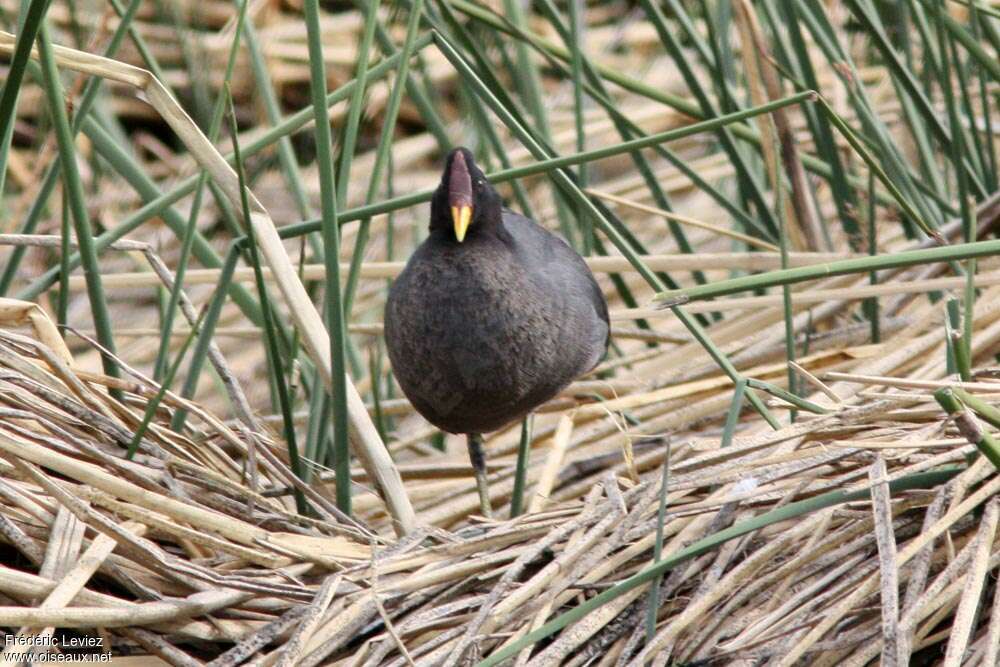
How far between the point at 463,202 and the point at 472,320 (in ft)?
0.67

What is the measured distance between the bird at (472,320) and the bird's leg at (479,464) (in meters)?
0.01

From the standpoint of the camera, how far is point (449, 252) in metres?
2.38

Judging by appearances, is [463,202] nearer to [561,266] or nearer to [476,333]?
[476,333]

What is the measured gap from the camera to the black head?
7.59 ft

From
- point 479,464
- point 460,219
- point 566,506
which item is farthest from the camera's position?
point 479,464

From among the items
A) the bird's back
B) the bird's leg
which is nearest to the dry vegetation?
the bird's leg

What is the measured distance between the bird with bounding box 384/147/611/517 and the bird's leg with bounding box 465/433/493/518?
10 mm

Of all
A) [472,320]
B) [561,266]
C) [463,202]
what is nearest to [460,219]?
[463,202]

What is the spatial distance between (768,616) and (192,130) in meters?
1.04

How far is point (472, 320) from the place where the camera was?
2352 millimetres

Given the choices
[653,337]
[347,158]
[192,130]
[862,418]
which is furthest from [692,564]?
[653,337]

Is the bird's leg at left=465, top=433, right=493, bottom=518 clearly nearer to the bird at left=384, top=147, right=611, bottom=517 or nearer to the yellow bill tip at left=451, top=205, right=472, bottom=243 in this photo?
the bird at left=384, top=147, right=611, bottom=517

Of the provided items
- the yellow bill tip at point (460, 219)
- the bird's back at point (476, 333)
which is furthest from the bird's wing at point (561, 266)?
the yellow bill tip at point (460, 219)

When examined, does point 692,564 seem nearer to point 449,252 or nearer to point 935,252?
point 935,252
